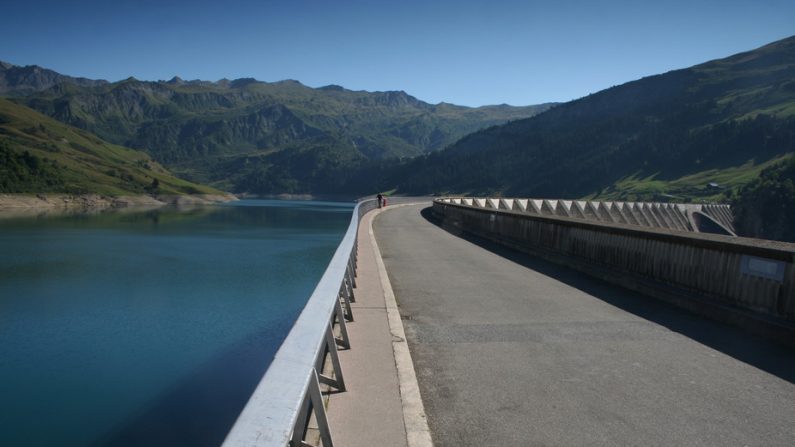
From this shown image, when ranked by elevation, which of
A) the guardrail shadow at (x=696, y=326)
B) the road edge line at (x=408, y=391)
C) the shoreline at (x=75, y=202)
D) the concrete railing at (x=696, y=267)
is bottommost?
the shoreline at (x=75, y=202)

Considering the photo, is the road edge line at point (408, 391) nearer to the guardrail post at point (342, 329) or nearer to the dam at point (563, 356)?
the dam at point (563, 356)

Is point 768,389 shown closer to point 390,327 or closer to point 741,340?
point 741,340

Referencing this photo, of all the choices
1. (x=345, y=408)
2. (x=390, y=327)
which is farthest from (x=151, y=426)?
(x=345, y=408)

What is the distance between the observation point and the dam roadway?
4.62 metres

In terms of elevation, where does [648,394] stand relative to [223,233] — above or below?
above

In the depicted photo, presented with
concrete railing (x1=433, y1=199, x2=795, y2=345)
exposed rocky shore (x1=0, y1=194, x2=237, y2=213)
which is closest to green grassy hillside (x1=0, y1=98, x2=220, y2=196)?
exposed rocky shore (x1=0, y1=194, x2=237, y2=213)

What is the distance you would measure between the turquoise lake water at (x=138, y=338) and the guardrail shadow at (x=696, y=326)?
28.9 ft

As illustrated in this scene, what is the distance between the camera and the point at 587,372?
609 cm

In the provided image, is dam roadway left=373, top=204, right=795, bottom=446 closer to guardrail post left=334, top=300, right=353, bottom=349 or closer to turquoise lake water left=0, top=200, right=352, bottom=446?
guardrail post left=334, top=300, right=353, bottom=349

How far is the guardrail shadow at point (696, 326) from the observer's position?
6738mm

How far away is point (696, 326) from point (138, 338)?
783 inches

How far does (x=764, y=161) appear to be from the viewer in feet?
539

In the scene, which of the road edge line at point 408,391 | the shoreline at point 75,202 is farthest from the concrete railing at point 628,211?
the shoreline at point 75,202

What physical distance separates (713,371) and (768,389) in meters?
0.61
